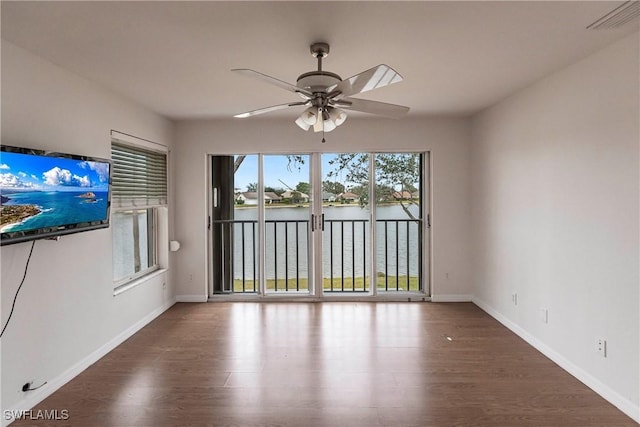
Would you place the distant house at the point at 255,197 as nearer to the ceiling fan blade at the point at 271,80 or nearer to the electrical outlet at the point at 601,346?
the ceiling fan blade at the point at 271,80

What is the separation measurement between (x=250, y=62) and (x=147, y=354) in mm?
2571

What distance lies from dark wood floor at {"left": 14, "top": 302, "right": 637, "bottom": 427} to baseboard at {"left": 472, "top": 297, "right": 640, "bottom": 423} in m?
0.06

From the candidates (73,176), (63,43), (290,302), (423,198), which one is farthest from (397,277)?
(63,43)

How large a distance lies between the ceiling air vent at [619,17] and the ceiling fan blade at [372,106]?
114 cm

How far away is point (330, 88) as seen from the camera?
86.2 inches

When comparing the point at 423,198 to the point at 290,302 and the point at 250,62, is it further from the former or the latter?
the point at 250,62

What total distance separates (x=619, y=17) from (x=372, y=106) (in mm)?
1413

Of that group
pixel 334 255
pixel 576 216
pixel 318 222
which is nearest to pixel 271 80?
pixel 576 216

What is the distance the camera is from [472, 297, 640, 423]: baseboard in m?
2.31

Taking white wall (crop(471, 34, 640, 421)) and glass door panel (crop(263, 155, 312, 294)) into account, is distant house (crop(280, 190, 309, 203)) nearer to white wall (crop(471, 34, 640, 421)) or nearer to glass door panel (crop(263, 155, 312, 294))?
glass door panel (crop(263, 155, 312, 294))

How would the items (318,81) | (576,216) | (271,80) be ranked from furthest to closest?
(576,216) → (318,81) → (271,80)

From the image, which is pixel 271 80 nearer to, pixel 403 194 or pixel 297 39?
pixel 297 39

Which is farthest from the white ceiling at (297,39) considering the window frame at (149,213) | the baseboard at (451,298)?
the baseboard at (451,298)

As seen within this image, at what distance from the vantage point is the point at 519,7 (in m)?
1.95
